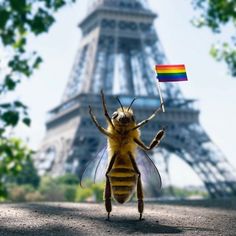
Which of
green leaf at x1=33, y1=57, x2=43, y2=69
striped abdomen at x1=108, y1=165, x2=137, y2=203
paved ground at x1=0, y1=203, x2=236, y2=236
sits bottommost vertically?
paved ground at x1=0, y1=203, x2=236, y2=236

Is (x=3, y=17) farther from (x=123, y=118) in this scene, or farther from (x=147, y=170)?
(x=147, y=170)

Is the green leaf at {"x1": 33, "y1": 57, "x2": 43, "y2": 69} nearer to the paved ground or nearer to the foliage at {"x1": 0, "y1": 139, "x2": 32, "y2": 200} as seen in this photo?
the foliage at {"x1": 0, "y1": 139, "x2": 32, "y2": 200}

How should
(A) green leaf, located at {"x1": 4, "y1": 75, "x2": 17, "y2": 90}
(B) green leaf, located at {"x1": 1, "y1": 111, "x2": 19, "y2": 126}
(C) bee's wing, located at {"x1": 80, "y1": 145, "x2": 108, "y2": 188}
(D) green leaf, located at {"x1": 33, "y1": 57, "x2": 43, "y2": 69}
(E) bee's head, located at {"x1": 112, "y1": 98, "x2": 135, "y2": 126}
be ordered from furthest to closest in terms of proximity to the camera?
(D) green leaf, located at {"x1": 33, "y1": 57, "x2": 43, "y2": 69}
(A) green leaf, located at {"x1": 4, "y1": 75, "x2": 17, "y2": 90}
(B) green leaf, located at {"x1": 1, "y1": 111, "x2": 19, "y2": 126}
(C) bee's wing, located at {"x1": 80, "y1": 145, "x2": 108, "y2": 188}
(E) bee's head, located at {"x1": 112, "y1": 98, "x2": 135, "y2": 126}

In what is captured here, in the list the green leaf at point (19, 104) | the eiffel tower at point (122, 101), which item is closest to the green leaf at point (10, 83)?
the green leaf at point (19, 104)

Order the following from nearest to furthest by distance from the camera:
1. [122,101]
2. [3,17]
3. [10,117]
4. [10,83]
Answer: [10,117]
[3,17]
[10,83]
[122,101]

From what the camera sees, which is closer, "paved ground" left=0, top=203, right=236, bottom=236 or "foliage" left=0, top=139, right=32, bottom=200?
"paved ground" left=0, top=203, right=236, bottom=236

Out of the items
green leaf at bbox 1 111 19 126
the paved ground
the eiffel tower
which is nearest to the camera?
the paved ground

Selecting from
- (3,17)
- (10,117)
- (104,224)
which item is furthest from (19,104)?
(104,224)

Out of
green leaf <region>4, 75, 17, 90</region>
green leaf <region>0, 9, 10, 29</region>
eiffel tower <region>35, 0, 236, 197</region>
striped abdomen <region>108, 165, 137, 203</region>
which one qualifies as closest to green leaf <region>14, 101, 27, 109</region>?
green leaf <region>4, 75, 17, 90</region>

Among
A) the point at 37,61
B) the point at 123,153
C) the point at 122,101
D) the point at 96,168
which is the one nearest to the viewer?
the point at 123,153
